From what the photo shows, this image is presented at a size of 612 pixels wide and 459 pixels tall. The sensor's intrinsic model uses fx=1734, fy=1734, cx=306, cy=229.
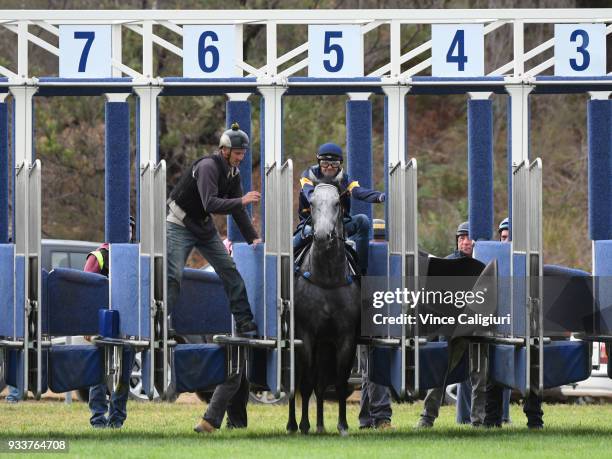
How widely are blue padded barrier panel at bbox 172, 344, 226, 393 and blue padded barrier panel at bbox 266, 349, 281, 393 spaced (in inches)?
13.3

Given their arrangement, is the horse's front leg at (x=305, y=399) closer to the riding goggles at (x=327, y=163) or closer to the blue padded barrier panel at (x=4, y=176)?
the riding goggles at (x=327, y=163)

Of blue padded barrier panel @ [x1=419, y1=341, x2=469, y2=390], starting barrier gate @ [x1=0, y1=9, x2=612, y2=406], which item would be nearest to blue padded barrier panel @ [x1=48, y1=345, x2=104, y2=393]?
starting barrier gate @ [x1=0, y1=9, x2=612, y2=406]

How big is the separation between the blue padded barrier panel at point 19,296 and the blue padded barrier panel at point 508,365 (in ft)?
12.1

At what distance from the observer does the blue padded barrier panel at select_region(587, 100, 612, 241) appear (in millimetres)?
14055

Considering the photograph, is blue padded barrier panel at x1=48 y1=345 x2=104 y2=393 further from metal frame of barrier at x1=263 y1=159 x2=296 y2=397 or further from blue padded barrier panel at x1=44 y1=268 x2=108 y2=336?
metal frame of barrier at x1=263 y1=159 x2=296 y2=397

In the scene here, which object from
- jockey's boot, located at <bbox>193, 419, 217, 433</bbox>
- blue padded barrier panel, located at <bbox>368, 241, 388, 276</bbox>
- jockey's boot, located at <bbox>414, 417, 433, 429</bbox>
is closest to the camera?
jockey's boot, located at <bbox>193, 419, 217, 433</bbox>

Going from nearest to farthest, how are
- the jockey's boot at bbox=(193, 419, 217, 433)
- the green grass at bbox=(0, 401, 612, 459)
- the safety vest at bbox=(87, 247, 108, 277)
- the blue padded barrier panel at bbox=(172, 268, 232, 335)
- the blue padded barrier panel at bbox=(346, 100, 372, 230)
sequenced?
the green grass at bbox=(0, 401, 612, 459) < the jockey's boot at bbox=(193, 419, 217, 433) < the blue padded barrier panel at bbox=(172, 268, 232, 335) < the blue padded barrier panel at bbox=(346, 100, 372, 230) < the safety vest at bbox=(87, 247, 108, 277)

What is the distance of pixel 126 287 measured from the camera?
1341 cm

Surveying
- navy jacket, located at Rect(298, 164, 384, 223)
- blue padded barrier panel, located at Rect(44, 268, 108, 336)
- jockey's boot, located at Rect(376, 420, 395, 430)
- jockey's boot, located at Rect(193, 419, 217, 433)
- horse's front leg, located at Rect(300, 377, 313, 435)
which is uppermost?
navy jacket, located at Rect(298, 164, 384, 223)

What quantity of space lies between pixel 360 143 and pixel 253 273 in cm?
158

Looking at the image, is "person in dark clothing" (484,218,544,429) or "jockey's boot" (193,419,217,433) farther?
"person in dark clothing" (484,218,544,429)

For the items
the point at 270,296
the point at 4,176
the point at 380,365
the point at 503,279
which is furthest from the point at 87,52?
the point at 503,279

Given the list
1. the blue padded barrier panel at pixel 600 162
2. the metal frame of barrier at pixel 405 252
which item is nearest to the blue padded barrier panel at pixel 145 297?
the metal frame of barrier at pixel 405 252

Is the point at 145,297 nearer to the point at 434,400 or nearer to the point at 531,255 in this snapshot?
the point at 531,255
